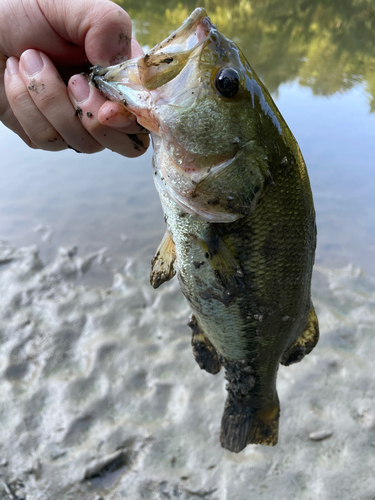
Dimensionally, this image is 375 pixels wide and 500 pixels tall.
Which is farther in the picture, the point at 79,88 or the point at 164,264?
the point at 164,264

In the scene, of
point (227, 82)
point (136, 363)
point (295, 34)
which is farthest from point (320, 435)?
point (295, 34)

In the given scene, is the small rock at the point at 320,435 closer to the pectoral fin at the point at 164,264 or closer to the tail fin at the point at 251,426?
the tail fin at the point at 251,426

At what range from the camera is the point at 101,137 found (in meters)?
1.80

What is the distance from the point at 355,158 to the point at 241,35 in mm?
9573

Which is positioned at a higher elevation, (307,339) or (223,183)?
(223,183)

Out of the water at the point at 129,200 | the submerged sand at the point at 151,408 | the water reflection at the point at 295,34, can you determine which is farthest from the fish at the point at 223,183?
the water reflection at the point at 295,34

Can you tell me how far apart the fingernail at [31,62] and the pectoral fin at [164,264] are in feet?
3.40

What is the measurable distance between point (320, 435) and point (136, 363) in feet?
5.93

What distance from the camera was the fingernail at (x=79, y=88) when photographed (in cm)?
170

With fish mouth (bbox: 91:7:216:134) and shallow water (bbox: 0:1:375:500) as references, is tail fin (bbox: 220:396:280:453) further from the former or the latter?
fish mouth (bbox: 91:7:216:134)

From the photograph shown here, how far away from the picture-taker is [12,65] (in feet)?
5.85

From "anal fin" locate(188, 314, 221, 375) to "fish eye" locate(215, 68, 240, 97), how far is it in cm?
141

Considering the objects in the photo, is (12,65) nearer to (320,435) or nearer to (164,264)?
(164,264)

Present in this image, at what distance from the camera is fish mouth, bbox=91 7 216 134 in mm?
1458
